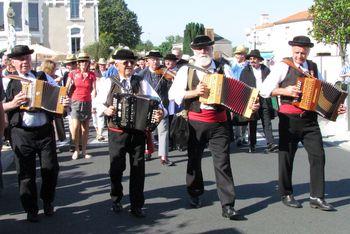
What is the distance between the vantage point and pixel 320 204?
687 centimetres

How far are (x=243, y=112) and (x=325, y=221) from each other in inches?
61.6

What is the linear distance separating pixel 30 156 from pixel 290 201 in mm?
3255

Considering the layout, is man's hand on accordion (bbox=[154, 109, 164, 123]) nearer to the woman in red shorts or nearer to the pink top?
the pink top

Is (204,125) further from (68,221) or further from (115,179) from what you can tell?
(68,221)

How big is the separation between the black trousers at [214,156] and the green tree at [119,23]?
92892 millimetres

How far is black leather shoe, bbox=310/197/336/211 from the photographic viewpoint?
6.82 m

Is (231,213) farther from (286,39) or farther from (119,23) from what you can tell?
(286,39)

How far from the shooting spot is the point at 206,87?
6484 mm

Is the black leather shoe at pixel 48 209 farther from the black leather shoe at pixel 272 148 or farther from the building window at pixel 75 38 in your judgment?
the building window at pixel 75 38

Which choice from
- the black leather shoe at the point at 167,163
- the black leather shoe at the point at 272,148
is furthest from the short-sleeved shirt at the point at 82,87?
the black leather shoe at the point at 272,148

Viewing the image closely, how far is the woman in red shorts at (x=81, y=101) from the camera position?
11.4 meters

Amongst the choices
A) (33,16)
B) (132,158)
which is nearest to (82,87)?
(132,158)

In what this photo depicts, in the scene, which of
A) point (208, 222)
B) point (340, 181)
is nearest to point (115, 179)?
point (208, 222)

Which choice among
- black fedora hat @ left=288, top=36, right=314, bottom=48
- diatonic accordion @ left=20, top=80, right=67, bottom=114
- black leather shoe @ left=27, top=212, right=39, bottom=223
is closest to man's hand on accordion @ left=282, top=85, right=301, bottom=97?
black fedora hat @ left=288, top=36, right=314, bottom=48
